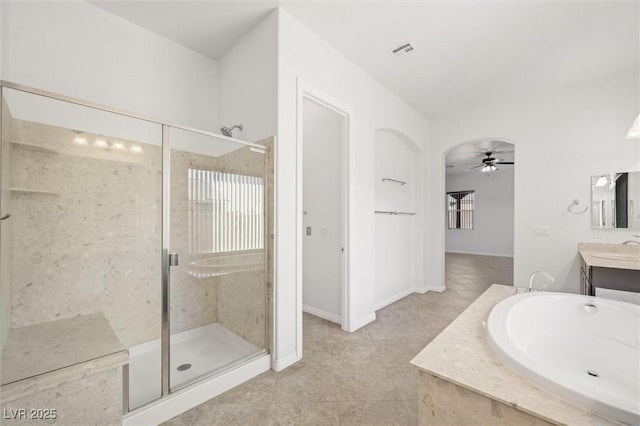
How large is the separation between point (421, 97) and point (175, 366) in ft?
13.5

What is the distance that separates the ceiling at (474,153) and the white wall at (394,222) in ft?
4.11

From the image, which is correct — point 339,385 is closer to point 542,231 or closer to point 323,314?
point 323,314

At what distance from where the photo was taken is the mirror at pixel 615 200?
9.76ft

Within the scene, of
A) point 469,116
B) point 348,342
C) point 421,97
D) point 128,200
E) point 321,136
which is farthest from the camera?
point 469,116

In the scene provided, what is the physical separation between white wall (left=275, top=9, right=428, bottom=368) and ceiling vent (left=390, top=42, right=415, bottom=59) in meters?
0.44

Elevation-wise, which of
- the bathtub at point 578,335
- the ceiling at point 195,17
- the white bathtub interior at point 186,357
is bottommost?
the white bathtub interior at point 186,357

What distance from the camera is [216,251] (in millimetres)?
2514

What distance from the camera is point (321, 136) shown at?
10.9 ft

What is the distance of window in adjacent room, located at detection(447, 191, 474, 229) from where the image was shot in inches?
364

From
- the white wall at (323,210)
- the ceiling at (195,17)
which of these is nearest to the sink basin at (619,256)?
the white wall at (323,210)

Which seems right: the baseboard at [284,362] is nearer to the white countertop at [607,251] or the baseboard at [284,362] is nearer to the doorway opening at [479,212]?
the white countertop at [607,251]

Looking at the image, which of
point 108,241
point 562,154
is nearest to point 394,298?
point 562,154

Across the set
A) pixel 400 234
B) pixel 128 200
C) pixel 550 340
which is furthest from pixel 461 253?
pixel 128 200

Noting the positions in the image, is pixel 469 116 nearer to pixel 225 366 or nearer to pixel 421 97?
pixel 421 97
